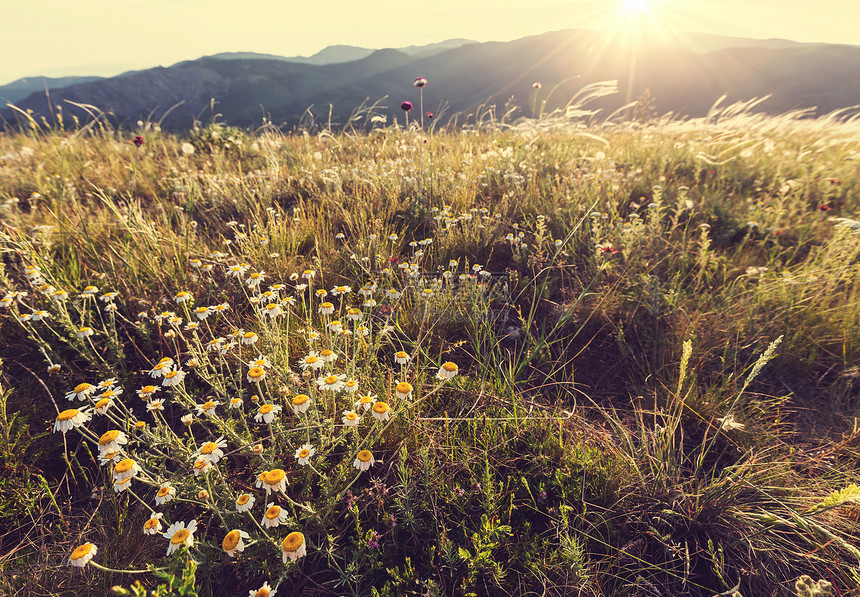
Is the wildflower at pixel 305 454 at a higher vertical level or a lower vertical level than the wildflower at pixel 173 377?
lower

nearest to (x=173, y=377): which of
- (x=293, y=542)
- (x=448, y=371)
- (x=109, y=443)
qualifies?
(x=109, y=443)

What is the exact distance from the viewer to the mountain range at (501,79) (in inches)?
2313

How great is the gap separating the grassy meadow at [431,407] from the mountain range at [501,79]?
39170 mm

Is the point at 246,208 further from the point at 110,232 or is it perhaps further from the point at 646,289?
the point at 646,289

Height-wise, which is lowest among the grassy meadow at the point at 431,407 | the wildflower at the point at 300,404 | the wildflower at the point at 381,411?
the grassy meadow at the point at 431,407

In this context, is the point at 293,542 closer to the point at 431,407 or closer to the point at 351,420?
the point at 351,420

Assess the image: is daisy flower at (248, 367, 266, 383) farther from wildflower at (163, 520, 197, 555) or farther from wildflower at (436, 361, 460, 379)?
wildflower at (436, 361, 460, 379)

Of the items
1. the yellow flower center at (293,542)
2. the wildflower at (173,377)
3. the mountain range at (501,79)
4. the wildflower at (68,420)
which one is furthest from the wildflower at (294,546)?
the mountain range at (501,79)

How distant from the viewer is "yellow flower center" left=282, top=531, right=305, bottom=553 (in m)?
1.05

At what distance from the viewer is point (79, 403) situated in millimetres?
2027

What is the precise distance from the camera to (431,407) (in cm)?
182

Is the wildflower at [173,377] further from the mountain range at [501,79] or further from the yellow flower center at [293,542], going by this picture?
the mountain range at [501,79]

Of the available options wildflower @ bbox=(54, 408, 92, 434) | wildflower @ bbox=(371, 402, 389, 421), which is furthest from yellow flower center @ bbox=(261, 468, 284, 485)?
wildflower @ bbox=(54, 408, 92, 434)

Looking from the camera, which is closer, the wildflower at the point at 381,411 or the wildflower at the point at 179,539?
the wildflower at the point at 179,539
